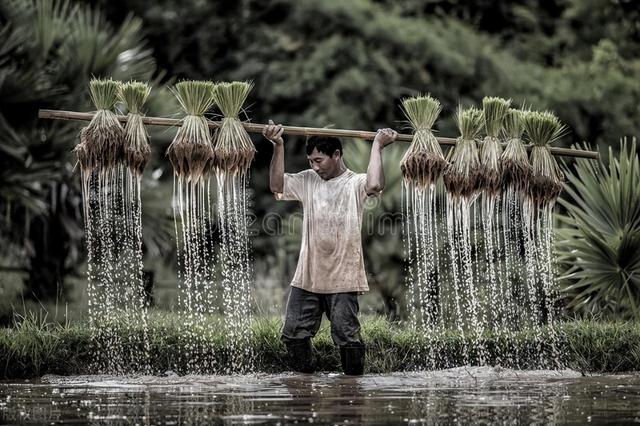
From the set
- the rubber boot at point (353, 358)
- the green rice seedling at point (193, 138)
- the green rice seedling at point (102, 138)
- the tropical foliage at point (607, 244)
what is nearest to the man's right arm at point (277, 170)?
the green rice seedling at point (193, 138)

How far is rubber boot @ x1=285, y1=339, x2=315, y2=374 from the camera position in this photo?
10289mm

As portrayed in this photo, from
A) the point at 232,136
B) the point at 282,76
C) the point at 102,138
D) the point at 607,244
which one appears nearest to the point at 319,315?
the point at 232,136

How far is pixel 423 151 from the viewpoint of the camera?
420 inches

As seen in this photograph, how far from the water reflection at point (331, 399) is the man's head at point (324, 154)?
1.67 meters

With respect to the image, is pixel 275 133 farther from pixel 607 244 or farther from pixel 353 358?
pixel 607 244

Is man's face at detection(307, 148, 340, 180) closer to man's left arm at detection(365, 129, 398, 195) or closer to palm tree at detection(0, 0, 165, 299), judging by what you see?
man's left arm at detection(365, 129, 398, 195)

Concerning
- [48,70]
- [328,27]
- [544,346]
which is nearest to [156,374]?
[544,346]

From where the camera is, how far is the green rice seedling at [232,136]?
34.2ft

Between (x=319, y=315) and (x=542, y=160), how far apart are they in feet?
8.43

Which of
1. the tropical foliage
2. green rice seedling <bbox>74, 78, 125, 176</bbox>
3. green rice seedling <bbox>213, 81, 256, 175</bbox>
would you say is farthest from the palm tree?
the tropical foliage

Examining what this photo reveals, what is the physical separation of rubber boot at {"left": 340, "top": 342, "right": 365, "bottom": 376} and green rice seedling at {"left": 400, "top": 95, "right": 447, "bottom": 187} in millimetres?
1557

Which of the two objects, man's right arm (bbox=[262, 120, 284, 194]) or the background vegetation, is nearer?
man's right arm (bbox=[262, 120, 284, 194])

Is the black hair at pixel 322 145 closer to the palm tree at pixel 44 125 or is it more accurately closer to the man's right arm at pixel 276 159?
the man's right arm at pixel 276 159

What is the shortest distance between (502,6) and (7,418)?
18.8 m
